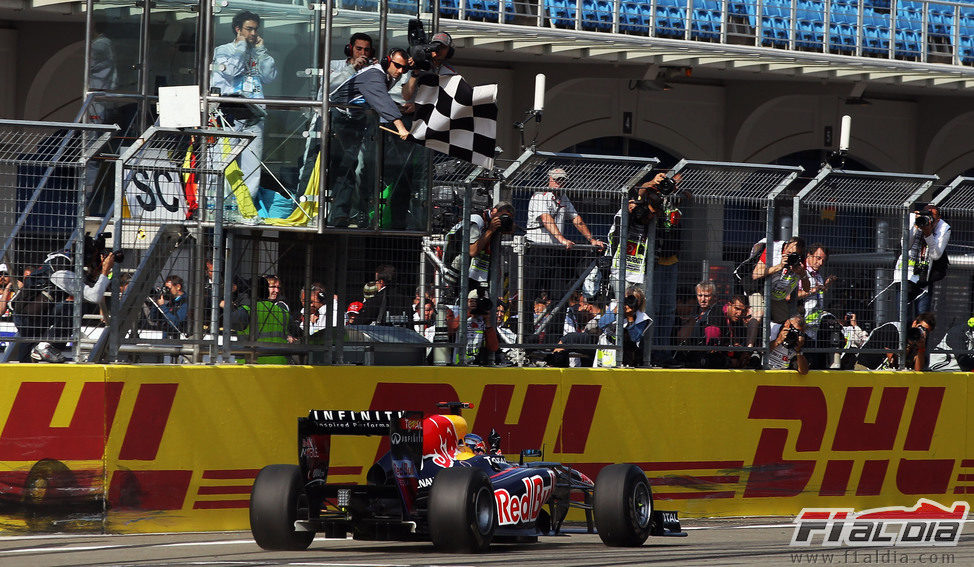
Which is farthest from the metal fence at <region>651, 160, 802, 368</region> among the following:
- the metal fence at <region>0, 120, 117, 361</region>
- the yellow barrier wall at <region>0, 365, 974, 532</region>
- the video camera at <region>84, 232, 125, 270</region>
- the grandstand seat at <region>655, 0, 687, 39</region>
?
the grandstand seat at <region>655, 0, 687, 39</region>

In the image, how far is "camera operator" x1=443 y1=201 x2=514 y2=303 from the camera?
1175 centimetres

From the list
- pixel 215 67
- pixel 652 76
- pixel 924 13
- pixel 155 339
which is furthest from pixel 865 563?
pixel 924 13

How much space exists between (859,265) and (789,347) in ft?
3.51

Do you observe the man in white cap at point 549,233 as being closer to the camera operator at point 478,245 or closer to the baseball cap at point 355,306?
the camera operator at point 478,245

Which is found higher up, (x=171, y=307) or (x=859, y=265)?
(x=859, y=265)

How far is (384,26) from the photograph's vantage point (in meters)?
11.8

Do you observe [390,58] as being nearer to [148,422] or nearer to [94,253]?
[94,253]

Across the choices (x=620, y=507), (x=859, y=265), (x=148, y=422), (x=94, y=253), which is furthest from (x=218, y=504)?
(x=859, y=265)

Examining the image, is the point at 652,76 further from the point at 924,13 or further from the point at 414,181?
the point at 414,181

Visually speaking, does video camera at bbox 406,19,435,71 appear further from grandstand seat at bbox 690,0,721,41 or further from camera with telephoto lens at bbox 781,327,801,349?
grandstand seat at bbox 690,0,721,41

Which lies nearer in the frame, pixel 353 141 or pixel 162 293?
pixel 162 293

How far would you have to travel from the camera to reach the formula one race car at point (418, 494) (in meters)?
9.18
